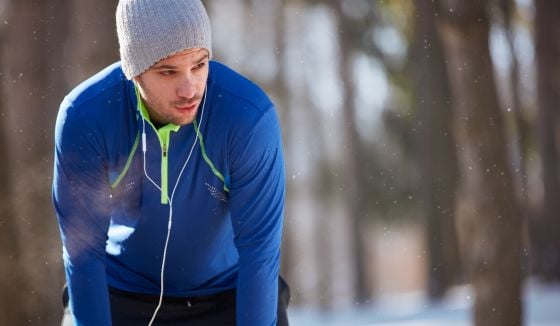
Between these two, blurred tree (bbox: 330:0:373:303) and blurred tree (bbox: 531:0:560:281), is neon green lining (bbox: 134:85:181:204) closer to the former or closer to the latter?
blurred tree (bbox: 531:0:560:281)

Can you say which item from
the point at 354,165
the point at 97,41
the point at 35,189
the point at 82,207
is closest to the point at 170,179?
the point at 82,207

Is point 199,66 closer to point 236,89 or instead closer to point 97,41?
point 236,89

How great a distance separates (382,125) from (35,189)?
18.6 m

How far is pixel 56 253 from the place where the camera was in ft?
28.8

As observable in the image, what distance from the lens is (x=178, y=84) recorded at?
392 centimetres

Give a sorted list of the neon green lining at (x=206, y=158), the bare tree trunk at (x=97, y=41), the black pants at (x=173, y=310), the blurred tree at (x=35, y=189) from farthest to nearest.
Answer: the blurred tree at (x=35, y=189) → the bare tree trunk at (x=97, y=41) → the black pants at (x=173, y=310) → the neon green lining at (x=206, y=158)

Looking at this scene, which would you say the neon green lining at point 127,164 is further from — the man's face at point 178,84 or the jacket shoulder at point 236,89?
the jacket shoulder at point 236,89

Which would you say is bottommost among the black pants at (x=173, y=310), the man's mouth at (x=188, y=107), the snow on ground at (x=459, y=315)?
the snow on ground at (x=459, y=315)

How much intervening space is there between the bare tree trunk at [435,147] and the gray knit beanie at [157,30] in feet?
44.6

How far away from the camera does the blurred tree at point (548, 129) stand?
16.4 metres

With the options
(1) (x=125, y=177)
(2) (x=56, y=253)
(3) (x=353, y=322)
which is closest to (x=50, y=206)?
(2) (x=56, y=253)

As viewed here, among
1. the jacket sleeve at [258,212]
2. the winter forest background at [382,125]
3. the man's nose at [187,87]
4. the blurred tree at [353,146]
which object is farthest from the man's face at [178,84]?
the blurred tree at [353,146]

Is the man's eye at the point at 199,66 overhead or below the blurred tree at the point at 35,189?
overhead

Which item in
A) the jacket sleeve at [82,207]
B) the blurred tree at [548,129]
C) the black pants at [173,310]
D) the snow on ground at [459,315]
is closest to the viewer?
the jacket sleeve at [82,207]
